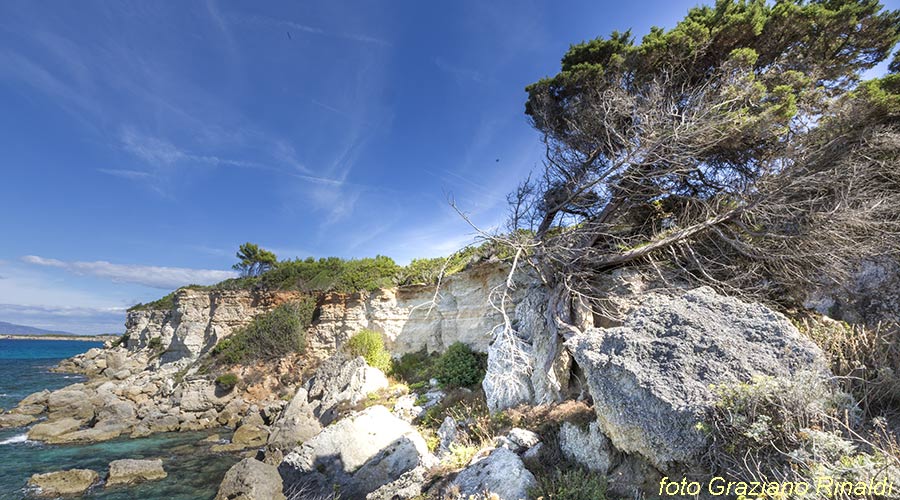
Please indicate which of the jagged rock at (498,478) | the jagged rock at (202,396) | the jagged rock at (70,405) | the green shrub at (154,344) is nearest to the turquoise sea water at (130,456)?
the jagged rock at (70,405)

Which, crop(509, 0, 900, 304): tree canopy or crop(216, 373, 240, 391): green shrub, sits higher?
crop(509, 0, 900, 304): tree canopy

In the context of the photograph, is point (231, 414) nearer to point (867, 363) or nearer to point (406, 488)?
point (406, 488)

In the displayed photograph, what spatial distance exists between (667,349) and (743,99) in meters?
6.69

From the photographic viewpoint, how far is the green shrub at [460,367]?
13750 mm

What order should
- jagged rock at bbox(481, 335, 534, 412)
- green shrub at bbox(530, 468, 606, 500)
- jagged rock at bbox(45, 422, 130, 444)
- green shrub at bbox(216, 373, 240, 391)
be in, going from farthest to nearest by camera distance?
green shrub at bbox(216, 373, 240, 391) → jagged rock at bbox(45, 422, 130, 444) → jagged rock at bbox(481, 335, 534, 412) → green shrub at bbox(530, 468, 606, 500)

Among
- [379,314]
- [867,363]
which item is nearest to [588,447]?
[867,363]

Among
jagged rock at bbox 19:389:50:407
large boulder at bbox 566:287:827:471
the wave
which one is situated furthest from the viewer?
jagged rock at bbox 19:389:50:407

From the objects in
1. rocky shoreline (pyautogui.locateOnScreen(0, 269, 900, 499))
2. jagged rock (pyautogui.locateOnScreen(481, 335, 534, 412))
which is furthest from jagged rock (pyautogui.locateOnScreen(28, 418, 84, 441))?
jagged rock (pyautogui.locateOnScreen(481, 335, 534, 412))

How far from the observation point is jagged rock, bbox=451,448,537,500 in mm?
5680

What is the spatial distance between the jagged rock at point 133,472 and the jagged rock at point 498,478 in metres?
10.7

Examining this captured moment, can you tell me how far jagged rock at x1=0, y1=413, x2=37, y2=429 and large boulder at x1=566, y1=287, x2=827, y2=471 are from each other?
25.9 metres

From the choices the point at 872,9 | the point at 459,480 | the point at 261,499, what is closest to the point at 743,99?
the point at 872,9

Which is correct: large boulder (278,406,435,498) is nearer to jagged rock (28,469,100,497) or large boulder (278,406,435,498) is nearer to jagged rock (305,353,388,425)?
jagged rock (305,353,388,425)

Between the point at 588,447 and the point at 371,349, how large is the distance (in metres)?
14.1
